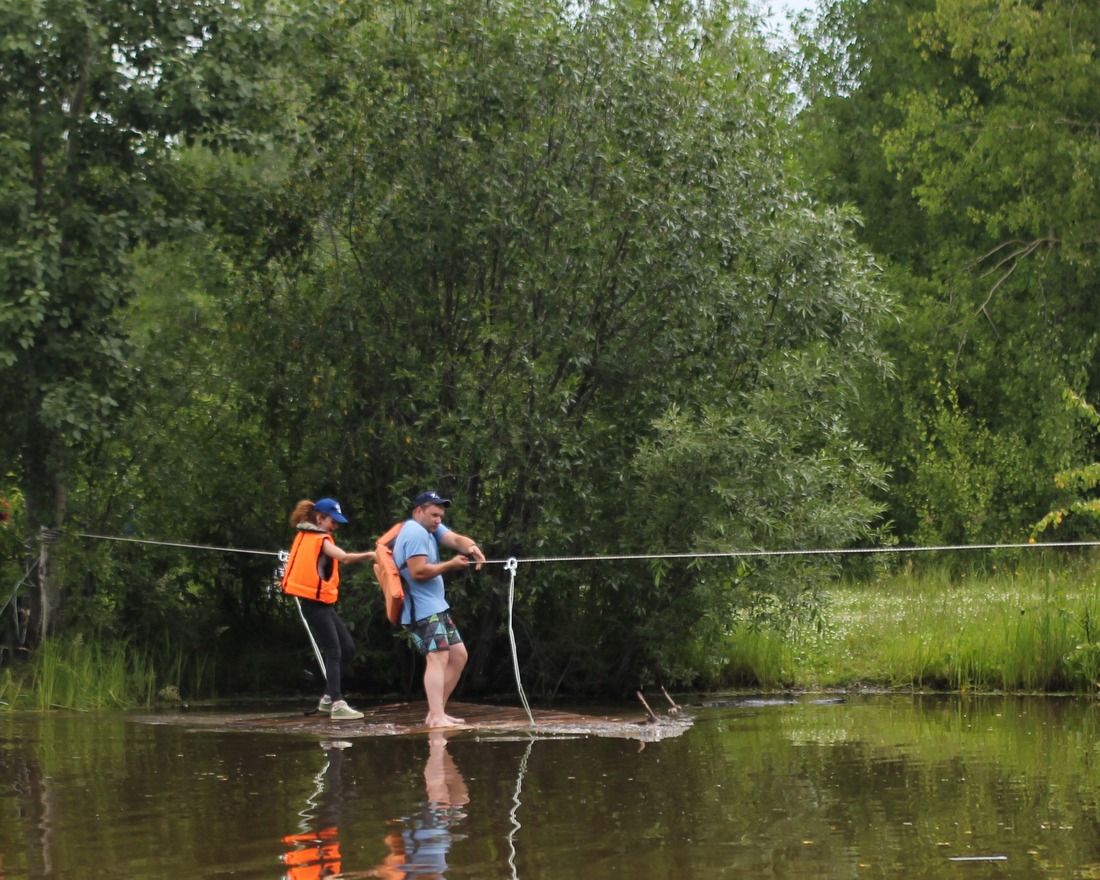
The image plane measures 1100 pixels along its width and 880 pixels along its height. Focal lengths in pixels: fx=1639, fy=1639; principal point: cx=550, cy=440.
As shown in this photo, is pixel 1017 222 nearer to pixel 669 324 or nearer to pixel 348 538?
pixel 669 324

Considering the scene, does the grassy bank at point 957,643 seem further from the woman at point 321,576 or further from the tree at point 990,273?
the tree at point 990,273

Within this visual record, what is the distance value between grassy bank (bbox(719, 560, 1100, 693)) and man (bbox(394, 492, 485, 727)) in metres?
4.08

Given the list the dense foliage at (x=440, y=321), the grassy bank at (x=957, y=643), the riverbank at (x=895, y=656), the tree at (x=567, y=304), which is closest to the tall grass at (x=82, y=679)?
the riverbank at (x=895, y=656)

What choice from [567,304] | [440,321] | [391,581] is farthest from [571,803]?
[440,321]

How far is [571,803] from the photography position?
341 inches

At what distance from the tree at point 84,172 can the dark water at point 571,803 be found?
3.69m

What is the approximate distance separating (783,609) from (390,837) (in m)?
7.97

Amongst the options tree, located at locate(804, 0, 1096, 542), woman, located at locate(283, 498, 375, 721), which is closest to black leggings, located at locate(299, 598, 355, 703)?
woman, located at locate(283, 498, 375, 721)

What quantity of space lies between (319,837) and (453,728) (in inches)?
183

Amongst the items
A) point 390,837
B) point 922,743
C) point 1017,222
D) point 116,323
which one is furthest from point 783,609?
point 1017,222

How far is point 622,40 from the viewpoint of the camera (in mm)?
15172

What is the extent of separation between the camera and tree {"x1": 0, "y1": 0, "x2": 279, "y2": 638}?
46.9ft

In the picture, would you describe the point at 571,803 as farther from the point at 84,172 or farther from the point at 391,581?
Answer: the point at 84,172

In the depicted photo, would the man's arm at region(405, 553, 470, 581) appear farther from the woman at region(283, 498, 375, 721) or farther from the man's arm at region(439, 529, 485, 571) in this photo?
the woman at region(283, 498, 375, 721)
